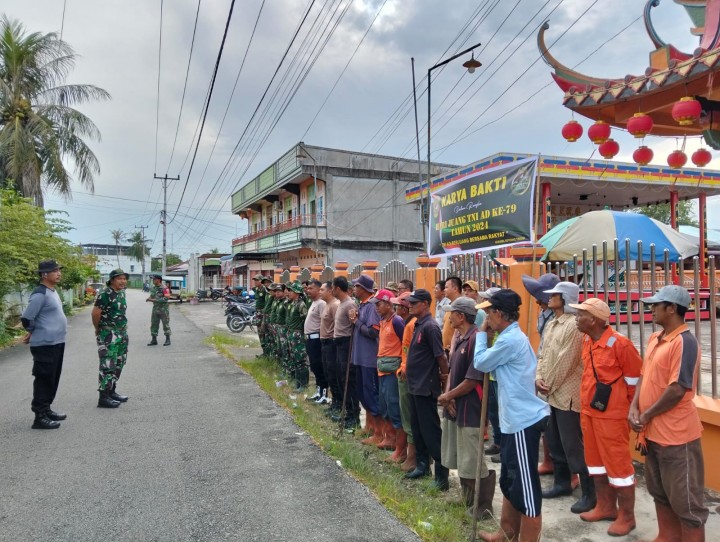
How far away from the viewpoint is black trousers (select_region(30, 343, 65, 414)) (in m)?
6.00

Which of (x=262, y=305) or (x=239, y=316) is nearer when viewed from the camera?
(x=262, y=305)

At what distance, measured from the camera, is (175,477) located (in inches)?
178

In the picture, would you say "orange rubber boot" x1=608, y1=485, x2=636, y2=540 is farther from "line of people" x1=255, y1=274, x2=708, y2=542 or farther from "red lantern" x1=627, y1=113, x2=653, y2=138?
"red lantern" x1=627, y1=113, x2=653, y2=138

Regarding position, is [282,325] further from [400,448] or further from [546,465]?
[546,465]

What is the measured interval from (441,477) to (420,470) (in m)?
0.30

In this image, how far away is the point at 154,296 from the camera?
13664mm

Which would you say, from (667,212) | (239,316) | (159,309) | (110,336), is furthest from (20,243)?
(667,212)

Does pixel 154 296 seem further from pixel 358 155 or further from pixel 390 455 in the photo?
pixel 358 155

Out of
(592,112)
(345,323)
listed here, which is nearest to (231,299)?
(345,323)

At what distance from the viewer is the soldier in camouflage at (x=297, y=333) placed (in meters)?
8.07

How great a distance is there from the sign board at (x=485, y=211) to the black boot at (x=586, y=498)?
8.79 feet

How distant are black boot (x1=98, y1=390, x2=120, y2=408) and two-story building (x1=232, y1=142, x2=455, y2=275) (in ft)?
58.3

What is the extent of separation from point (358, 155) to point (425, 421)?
938 inches

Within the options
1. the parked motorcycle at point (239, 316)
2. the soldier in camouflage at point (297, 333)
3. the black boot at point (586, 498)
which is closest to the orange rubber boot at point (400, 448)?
the black boot at point (586, 498)
